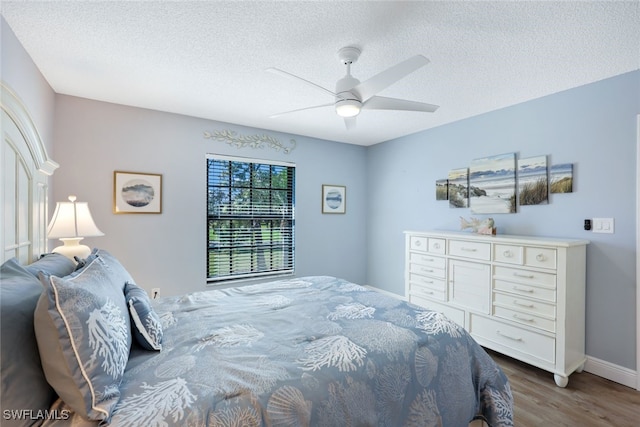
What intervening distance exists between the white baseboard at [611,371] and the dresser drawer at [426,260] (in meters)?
1.39

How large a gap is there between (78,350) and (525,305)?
9.82 ft

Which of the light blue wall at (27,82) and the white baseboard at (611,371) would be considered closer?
the light blue wall at (27,82)

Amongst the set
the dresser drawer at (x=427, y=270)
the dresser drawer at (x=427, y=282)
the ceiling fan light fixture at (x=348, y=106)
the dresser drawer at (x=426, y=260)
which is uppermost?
the ceiling fan light fixture at (x=348, y=106)

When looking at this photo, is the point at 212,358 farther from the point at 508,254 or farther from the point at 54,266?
the point at 508,254

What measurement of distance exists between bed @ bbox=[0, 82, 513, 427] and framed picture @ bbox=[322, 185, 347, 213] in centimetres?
253

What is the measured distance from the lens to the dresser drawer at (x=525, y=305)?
2344 mm

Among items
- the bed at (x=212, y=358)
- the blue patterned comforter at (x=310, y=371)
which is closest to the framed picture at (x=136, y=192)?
the bed at (x=212, y=358)

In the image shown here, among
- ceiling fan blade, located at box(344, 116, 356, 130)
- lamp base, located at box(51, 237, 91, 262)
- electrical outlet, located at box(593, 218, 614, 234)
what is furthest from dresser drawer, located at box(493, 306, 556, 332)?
lamp base, located at box(51, 237, 91, 262)

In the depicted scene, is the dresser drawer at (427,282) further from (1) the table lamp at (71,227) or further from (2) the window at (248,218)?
(1) the table lamp at (71,227)

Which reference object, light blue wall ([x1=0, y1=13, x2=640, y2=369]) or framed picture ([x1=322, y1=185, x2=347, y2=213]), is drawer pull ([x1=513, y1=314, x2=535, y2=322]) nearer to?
light blue wall ([x1=0, y1=13, x2=640, y2=369])

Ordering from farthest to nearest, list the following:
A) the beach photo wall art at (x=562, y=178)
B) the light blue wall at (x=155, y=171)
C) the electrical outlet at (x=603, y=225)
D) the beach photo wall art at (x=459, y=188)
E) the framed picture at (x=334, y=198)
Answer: the framed picture at (x=334, y=198), the beach photo wall art at (x=459, y=188), the light blue wall at (x=155, y=171), the beach photo wall art at (x=562, y=178), the electrical outlet at (x=603, y=225)

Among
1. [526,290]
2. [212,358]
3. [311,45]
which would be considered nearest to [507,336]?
[526,290]

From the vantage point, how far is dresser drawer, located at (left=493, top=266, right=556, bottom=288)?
2.34 metres

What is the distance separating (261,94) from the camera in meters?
2.78
